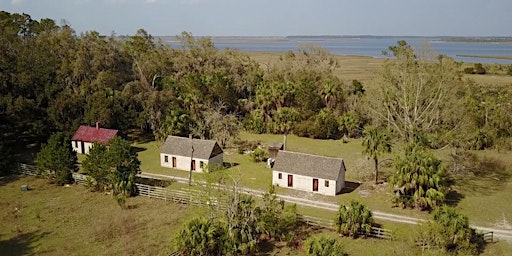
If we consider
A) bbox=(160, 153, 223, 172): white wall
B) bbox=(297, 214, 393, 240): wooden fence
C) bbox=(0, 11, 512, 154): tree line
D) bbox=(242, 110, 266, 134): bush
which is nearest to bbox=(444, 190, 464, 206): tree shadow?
bbox=(0, 11, 512, 154): tree line

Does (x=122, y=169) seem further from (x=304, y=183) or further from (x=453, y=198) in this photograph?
(x=453, y=198)

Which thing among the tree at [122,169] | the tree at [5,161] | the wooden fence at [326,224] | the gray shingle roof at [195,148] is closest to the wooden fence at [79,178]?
the tree at [122,169]

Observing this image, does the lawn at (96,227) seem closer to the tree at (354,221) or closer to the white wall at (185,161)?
the tree at (354,221)

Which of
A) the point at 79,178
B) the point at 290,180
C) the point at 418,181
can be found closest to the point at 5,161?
the point at 79,178

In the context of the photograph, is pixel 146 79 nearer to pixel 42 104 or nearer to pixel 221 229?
pixel 42 104

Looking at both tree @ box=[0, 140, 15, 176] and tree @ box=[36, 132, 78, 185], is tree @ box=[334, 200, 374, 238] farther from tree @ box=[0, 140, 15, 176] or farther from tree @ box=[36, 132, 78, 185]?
tree @ box=[0, 140, 15, 176]

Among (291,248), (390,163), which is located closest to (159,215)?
(291,248)
